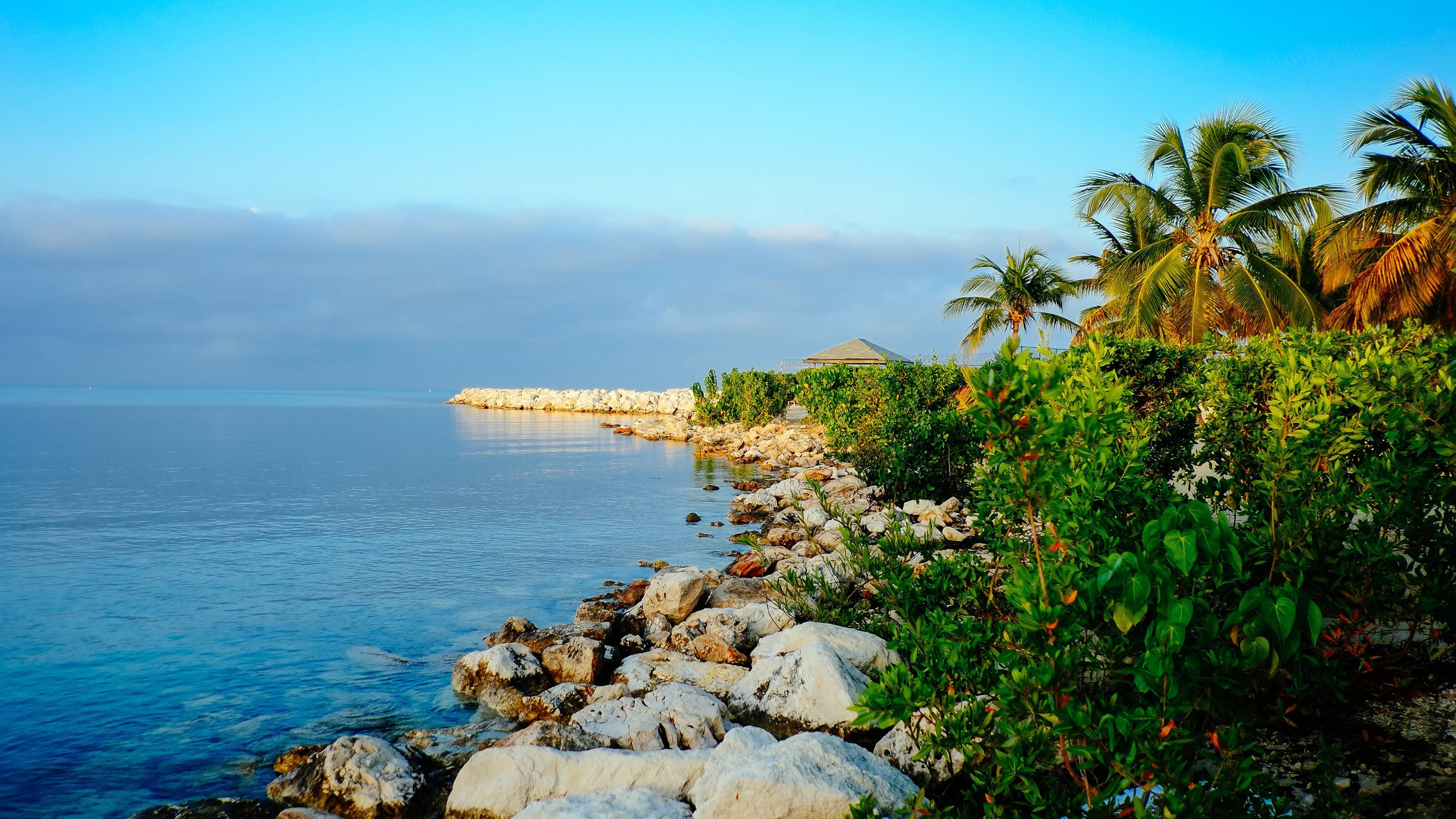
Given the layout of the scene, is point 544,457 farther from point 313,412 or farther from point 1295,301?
point 313,412

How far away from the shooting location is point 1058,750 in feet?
11.2

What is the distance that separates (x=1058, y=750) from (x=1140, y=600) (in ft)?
3.50

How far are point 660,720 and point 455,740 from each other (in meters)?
1.86

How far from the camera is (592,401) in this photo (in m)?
74.4

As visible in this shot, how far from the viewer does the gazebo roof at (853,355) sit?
3903 centimetres

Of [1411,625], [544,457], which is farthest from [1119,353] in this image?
[544,457]

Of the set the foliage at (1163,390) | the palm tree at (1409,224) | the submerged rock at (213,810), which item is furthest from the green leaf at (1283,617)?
the palm tree at (1409,224)

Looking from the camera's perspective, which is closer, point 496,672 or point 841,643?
point 841,643

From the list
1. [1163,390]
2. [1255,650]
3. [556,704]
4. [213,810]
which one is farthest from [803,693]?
[1163,390]

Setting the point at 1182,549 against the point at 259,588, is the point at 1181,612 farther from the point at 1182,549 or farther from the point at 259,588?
the point at 259,588

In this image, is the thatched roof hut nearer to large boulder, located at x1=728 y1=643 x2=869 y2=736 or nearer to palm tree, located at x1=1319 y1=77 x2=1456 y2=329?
palm tree, located at x1=1319 y1=77 x2=1456 y2=329

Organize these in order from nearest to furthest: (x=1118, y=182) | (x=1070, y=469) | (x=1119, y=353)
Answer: (x=1070, y=469) < (x=1119, y=353) < (x=1118, y=182)

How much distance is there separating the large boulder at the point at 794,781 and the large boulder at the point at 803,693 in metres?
0.97

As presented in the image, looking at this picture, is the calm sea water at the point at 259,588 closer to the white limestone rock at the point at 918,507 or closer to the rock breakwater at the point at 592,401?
the white limestone rock at the point at 918,507
